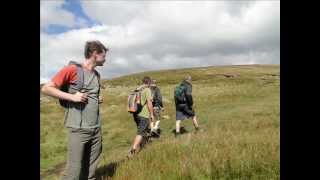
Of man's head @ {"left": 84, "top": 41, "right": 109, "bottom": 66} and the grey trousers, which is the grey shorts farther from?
man's head @ {"left": 84, "top": 41, "right": 109, "bottom": 66}

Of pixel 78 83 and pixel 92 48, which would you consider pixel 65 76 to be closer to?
pixel 78 83

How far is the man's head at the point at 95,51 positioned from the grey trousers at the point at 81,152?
990 mm

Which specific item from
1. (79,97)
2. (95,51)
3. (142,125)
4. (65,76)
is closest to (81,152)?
(79,97)

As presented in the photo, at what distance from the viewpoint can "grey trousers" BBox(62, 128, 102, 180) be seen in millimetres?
6789

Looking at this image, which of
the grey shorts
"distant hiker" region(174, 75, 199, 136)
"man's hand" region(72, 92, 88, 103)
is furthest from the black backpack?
"distant hiker" region(174, 75, 199, 136)

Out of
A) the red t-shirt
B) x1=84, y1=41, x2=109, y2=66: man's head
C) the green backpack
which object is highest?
x1=84, y1=41, x2=109, y2=66: man's head

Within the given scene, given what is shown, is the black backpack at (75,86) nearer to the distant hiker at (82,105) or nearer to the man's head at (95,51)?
the distant hiker at (82,105)

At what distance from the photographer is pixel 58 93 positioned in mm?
6367

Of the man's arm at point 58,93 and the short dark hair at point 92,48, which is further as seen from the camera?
the short dark hair at point 92,48

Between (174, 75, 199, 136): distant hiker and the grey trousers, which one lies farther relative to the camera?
(174, 75, 199, 136): distant hiker

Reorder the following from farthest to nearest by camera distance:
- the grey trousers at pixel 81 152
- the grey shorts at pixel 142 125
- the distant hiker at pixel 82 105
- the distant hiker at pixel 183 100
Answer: the distant hiker at pixel 183 100 → the grey shorts at pixel 142 125 → the grey trousers at pixel 81 152 → the distant hiker at pixel 82 105

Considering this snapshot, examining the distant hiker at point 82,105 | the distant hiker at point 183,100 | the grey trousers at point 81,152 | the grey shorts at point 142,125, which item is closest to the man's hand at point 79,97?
the distant hiker at point 82,105

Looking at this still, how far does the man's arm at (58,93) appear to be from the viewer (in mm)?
6332
